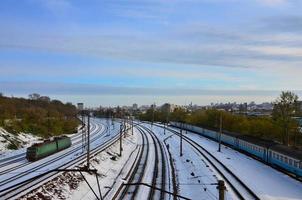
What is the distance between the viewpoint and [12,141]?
253ft

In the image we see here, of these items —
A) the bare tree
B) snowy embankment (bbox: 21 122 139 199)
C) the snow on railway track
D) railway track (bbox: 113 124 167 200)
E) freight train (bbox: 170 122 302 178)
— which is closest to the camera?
snowy embankment (bbox: 21 122 139 199)

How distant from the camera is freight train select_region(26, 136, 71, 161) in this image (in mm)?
57562

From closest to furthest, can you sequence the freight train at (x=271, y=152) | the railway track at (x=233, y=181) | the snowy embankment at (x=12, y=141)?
1. the railway track at (x=233, y=181)
2. the freight train at (x=271, y=152)
3. the snowy embankment at (x=12, y=141)

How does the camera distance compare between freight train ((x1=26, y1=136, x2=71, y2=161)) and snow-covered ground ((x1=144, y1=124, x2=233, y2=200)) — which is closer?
snow-covered ground ((x1=144, y1=124, x2=233, y2=200))

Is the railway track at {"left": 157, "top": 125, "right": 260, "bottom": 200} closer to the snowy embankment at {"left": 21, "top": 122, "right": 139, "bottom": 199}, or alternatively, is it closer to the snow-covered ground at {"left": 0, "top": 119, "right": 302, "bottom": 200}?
the snow-covered ground at {"left": 0, "top": 119, "right": 302, "bottom": 200}

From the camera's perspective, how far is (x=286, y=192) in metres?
39.1

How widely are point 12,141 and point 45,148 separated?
16717 mm

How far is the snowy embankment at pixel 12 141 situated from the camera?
7076cm

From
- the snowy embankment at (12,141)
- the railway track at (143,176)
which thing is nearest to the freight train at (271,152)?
the railway track at (143,176)

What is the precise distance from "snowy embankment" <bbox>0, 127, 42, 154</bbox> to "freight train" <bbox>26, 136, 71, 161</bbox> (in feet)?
21.6

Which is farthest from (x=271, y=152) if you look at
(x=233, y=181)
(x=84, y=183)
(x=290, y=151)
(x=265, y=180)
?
(x=84, y=183)

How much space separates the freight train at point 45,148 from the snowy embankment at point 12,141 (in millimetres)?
6592

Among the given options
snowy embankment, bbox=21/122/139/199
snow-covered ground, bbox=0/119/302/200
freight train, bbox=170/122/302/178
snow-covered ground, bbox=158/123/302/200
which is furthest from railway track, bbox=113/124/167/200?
freight train, bbox=170/122/302/178

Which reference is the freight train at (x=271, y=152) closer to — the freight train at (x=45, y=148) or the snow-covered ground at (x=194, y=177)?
the snow-covered ground at (x=194, y=177)
